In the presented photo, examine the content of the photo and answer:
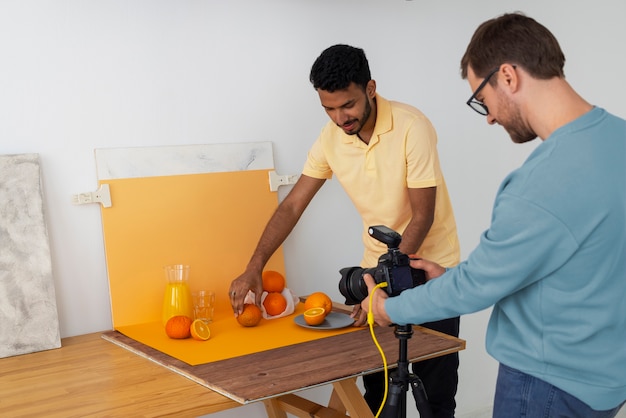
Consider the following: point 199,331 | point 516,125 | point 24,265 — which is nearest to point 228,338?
point 199,331

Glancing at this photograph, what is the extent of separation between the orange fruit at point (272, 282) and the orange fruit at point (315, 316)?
0.26m

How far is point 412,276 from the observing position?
1576mm

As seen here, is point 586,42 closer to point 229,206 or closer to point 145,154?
point 229,206

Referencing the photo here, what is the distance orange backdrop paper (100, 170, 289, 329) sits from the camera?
2.28m

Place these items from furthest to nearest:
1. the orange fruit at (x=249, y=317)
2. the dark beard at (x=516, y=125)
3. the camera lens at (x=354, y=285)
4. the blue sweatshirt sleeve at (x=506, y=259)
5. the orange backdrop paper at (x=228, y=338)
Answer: the orange fruit at (x=249, y=317) → the orange backdrop paper at (x=228, y=338) → the camera lens at (x=354, y=285) → the dark beard at (x=516, y=125) → the blue sweatshirt sleeve at (x=506, y=259)

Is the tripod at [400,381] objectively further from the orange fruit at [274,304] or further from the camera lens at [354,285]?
the orange fruit at [274,304]

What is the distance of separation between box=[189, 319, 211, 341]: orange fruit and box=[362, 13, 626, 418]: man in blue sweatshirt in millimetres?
816

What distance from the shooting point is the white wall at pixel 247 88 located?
7.20ft

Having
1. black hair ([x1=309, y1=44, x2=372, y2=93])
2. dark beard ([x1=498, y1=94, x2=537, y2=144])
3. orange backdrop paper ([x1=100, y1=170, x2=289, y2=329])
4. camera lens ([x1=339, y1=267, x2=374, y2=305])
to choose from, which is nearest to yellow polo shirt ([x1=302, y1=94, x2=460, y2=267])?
black hair ([x1=309, y1=44, x2=372, y2=93])

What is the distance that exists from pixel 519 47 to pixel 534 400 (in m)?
0.67

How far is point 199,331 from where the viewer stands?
2.03 m

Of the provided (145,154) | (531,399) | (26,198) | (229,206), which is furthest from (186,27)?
(531,399)

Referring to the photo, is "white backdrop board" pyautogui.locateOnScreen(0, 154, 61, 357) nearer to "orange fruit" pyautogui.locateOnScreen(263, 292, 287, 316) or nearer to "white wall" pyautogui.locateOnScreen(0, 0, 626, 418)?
"white wall" pyautogui.locateOnScreen(0, 0, 626, 418)

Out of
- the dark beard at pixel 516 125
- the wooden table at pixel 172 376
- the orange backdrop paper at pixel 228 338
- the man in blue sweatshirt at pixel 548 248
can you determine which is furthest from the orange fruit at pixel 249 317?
the dark beard at pixel 516 125
